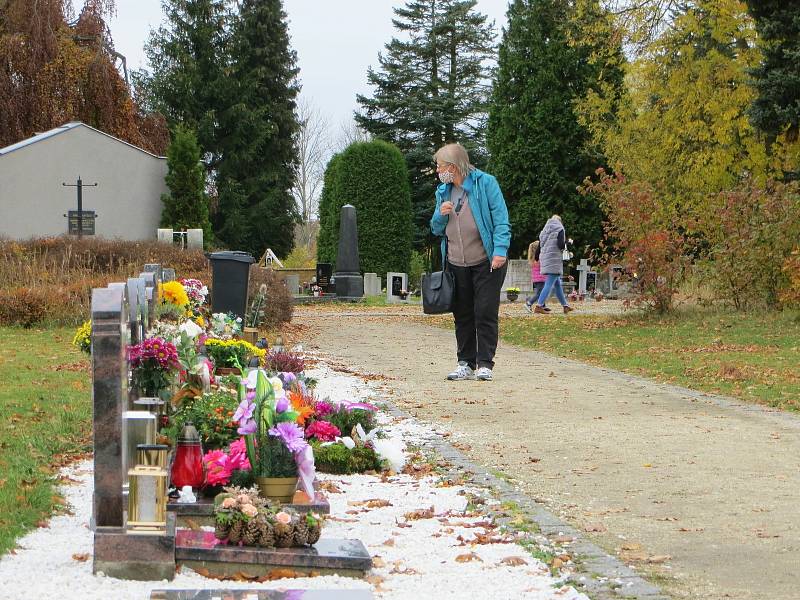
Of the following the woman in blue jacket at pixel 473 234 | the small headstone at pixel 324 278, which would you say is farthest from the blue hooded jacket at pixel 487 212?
the small headstone at pixel 324 278

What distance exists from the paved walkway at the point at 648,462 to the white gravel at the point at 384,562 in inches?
20.0

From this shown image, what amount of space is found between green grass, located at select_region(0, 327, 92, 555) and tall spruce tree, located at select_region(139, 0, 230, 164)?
39.1 metres

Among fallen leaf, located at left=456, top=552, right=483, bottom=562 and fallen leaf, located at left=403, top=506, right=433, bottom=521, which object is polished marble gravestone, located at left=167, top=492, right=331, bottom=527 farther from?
fallen leaf, located at left=456, top=552, right=483, bottom=562

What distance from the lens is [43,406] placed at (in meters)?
8.74

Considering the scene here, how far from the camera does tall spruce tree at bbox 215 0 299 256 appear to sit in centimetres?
5216

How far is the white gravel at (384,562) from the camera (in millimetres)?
4234

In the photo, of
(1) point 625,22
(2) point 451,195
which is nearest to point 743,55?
(1) point 625,22

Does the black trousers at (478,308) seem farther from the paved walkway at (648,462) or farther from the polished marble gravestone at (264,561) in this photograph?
the polished marble gravestone at (264,561)

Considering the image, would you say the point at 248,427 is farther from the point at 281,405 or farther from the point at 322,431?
the point at 322,431

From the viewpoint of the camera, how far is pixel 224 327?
11.4 metres

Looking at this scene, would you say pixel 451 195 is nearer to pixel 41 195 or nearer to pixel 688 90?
pixel 688 90

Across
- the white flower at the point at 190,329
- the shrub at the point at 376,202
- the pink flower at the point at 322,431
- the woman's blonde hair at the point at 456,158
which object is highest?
the shrub at the point at 376,202

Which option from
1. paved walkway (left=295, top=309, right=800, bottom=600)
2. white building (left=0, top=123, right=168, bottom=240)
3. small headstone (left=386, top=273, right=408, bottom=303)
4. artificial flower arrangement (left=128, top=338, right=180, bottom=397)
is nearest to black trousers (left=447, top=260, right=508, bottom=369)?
paved walkway (left=295, top=309, right=800, bottom=600)

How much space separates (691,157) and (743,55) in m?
3.17
